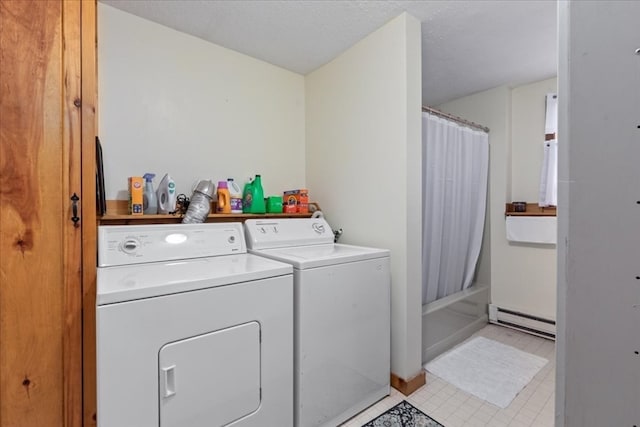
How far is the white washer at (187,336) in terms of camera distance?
3.30ft

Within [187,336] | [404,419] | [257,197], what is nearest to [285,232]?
[257,197]

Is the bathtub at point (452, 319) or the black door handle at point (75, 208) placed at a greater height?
the black door handle at point (75, 208)

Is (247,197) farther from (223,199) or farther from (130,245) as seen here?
(130,245)

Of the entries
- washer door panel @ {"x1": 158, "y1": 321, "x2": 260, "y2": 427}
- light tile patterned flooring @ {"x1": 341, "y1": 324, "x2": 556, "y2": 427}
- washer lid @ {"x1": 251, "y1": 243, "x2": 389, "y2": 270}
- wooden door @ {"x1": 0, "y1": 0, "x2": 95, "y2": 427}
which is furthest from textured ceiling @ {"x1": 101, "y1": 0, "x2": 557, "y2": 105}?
light tile patterned flooring @ {"x1": 341, "y1": 324, "x2": 556, "y2": 427}

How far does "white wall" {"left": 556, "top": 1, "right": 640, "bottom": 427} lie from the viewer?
0.52 metres

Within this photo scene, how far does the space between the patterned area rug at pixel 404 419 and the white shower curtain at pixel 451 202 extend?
0.86 meters

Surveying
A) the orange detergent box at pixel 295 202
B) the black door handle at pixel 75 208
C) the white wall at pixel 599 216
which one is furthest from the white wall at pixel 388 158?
the black door handle at pixel 75 208

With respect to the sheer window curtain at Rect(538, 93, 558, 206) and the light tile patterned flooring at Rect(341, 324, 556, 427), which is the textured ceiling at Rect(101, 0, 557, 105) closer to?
the sheer window curtain at Rect(538, 93, 558, 206)

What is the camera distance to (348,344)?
161 centimetres

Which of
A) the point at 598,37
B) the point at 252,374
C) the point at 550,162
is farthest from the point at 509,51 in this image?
the point at 252,374

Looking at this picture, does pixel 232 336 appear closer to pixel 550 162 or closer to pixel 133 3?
pixel 133 3

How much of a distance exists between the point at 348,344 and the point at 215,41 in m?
2.26

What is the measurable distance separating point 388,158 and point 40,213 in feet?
5.82

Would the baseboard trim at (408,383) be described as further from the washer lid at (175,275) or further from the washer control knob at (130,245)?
the washer control knob at (130,245)
